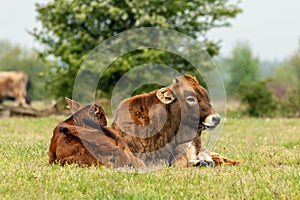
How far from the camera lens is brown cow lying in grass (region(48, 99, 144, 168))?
7762 mm

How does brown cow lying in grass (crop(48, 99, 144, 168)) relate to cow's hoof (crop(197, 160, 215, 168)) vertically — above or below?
above

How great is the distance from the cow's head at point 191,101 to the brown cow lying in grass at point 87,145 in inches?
42.0

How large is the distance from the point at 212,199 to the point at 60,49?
21.4 meters

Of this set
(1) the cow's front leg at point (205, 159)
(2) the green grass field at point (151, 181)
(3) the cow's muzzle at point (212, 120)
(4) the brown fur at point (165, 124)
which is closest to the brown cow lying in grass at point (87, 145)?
(2) the green grass field at point (151, 181)

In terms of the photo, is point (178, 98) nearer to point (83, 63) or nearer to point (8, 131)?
point (8, 131)

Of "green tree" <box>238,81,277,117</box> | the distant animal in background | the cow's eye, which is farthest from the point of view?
the distant animal in background

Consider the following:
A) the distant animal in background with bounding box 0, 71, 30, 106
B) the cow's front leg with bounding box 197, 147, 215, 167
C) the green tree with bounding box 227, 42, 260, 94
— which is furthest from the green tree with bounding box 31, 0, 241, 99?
the green tree with bounding box 227, 42, 260, 94

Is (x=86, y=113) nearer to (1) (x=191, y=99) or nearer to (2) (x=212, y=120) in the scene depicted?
(1) (x=191, y=99)

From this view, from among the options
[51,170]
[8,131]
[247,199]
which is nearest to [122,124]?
[51,170]

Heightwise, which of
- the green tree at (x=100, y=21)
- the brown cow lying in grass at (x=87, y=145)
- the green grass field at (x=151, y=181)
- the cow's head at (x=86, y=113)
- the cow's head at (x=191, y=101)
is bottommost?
the green grass field at (x=151, y=181)

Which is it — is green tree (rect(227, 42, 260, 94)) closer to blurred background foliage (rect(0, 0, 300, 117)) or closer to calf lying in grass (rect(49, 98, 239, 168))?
blurred background foliage (rect(0, 0, 300, 117))

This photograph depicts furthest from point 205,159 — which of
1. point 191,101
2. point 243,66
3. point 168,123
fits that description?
point 243,66

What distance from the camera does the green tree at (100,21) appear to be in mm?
26031

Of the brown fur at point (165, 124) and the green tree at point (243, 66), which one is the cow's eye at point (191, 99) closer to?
the brown fur at point (165, 124)
